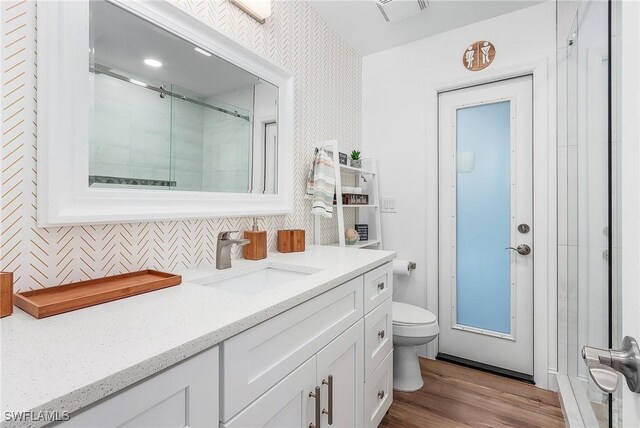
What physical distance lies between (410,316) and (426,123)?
1.46 metres

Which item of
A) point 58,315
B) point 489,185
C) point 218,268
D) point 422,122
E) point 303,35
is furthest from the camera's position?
point 422,122

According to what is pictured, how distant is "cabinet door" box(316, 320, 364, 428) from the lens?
112cm

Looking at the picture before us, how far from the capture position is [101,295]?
867mm

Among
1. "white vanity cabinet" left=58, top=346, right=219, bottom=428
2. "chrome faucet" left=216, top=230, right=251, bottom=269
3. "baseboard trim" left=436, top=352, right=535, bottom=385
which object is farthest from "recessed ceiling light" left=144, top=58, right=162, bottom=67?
"baseboard trim" left=436, top=352, right=535, bottom=385

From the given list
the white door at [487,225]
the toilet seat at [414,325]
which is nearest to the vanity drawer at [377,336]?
the toilet seat at [414,325]

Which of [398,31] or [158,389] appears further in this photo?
[398,31]

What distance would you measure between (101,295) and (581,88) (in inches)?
81.1

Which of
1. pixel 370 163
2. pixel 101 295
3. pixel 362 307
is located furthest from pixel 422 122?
pixel 101 295

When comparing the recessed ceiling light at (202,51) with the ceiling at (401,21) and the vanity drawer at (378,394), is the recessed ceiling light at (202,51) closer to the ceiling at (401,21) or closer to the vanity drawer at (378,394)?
the ceiling at (401,21)

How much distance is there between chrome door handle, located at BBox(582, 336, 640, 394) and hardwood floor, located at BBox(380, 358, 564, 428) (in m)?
1.45

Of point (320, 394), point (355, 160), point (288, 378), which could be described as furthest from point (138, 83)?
point (355, 160)

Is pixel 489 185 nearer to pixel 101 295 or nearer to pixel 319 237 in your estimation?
pixel 319 237

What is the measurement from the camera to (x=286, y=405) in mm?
933

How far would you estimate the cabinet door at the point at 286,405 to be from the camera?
798mm
